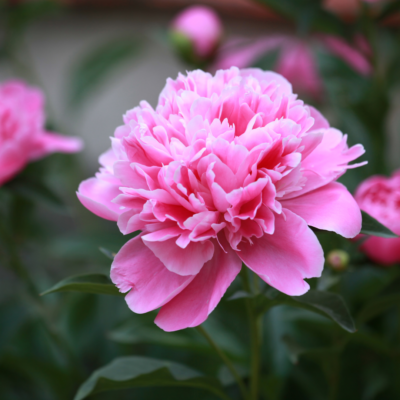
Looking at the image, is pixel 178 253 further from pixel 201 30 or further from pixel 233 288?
pixel 201 30

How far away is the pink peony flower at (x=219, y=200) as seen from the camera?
0.80 ft

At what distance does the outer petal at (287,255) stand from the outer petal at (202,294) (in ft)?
0.03

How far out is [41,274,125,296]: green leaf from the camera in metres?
0.27

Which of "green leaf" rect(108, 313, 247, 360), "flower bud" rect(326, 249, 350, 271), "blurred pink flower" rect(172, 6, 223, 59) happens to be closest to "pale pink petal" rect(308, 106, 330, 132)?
"flower bud" rect(326, 249, 350, 271)

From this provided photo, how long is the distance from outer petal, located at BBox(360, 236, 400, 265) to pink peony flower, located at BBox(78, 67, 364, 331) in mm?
121

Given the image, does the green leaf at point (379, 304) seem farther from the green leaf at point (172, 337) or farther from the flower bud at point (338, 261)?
the green leaf at point (172, 337)

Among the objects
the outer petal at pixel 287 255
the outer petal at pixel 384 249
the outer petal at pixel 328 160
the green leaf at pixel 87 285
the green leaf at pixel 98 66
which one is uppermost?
the outer petal at pixel 328 160

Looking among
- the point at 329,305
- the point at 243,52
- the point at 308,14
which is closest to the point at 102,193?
the point at 329,305

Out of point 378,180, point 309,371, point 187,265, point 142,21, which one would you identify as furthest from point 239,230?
point 142,21

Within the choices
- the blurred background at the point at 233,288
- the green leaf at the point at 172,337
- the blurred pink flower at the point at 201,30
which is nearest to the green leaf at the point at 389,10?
the blurred background at the point at 233,288

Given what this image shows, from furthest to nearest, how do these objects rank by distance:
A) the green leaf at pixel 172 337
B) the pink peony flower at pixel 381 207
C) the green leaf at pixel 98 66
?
the green leaf at pixel 98 66
the green leaf at pixel 172 337
the pink peony flower at pixel 381 207

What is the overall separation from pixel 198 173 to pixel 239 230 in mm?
40

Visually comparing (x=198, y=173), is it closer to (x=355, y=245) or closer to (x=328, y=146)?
(x=328, y=146)

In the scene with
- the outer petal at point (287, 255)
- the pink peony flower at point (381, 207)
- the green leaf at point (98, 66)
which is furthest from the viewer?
the green leaf at point (98, 66)
